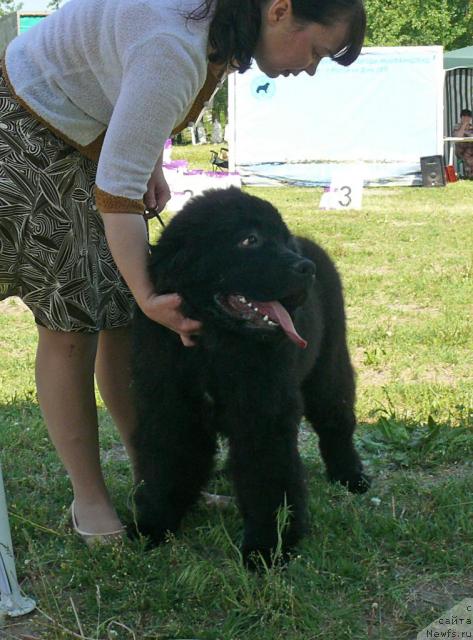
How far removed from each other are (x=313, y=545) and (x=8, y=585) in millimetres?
921

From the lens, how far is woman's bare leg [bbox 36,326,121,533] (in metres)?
2.67

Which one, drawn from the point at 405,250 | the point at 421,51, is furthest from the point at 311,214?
the point at 421,51

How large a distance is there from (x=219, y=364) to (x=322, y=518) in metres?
0.76

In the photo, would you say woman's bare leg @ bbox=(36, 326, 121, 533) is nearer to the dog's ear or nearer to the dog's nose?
the dog's ear

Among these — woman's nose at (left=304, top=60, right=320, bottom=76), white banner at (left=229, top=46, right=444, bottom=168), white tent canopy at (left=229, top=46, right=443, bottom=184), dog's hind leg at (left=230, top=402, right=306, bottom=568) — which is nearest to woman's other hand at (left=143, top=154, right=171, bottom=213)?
woman's nose at (left=304, top=60, right=320, bottom=76)

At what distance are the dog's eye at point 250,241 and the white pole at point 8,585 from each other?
92 cm

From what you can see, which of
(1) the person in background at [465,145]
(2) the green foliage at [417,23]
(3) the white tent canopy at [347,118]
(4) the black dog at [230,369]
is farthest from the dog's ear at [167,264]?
(2) the green foliage at [417,23]

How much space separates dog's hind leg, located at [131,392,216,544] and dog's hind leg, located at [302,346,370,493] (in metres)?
0.67

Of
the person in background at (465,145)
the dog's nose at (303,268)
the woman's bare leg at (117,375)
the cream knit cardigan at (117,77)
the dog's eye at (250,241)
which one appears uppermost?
the person in background at (465,145)

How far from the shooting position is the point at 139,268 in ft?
7.68

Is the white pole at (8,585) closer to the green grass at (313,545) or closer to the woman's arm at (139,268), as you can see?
the green grass at (313,545)

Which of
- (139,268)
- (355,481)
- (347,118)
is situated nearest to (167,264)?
(139,268)

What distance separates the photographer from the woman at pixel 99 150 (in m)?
2.13

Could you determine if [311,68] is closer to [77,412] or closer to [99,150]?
[99,150]
